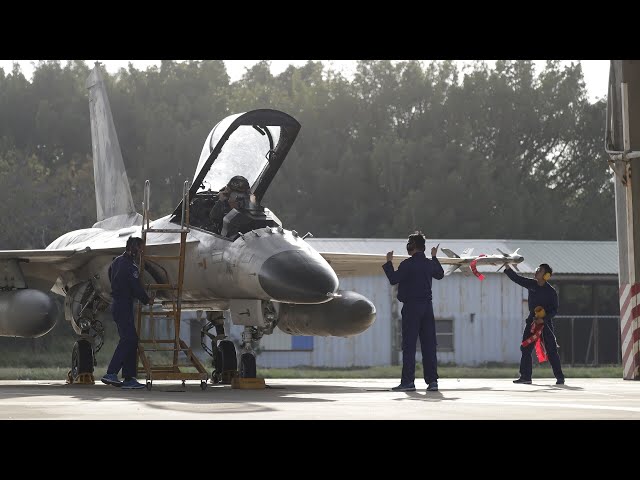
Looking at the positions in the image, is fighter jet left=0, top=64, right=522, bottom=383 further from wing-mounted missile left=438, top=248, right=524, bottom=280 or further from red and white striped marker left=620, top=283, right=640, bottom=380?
red and white striped marker left=620, top=283, right=640, bottom=380

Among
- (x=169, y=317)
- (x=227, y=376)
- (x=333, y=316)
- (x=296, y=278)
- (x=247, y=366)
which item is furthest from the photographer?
(x=333, y=316)

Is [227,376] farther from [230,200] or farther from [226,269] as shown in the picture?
[230,200]

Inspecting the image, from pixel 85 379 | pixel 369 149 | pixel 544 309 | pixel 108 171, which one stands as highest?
pixel 369 149

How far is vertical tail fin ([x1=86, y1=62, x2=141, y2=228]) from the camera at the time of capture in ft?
67.6

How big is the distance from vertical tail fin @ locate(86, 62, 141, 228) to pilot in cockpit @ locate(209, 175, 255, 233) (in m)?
4.28

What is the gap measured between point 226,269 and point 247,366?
1282 millimetres

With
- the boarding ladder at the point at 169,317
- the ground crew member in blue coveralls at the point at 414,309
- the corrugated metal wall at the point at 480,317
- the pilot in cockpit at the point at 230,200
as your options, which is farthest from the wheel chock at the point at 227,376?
the corrugated metal wall at the point at 480,317

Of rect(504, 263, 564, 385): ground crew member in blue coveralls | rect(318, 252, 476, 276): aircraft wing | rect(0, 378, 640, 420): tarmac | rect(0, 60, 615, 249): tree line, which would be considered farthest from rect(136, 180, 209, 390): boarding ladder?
rect(0, 60, 615, 249): tree line

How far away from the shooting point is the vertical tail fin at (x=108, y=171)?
20.6m

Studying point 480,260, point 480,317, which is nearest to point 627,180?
point 480,260

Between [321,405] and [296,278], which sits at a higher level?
[296,278]

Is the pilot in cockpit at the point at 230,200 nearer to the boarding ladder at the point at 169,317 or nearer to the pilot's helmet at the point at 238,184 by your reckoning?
the pilot's helmet at the point at 238,184

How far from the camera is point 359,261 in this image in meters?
20.6

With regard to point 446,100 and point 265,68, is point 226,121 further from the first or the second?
point 265,68
